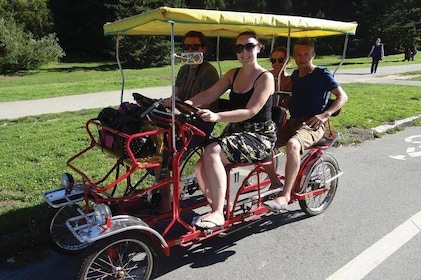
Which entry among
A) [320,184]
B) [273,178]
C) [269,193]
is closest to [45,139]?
[273,178]

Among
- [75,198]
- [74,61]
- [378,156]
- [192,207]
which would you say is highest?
[75,198]

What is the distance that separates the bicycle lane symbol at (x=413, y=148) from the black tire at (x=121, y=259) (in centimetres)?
466

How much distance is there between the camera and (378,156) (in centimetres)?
639

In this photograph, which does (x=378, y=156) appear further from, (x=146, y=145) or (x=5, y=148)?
(x=5, y=148)

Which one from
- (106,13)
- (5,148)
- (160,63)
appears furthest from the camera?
(106,13)

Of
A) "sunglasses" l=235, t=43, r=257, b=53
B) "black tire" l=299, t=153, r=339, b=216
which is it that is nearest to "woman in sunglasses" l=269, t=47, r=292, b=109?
"black tire" l=299, t=153, r=339, b=216

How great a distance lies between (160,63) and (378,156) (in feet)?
76.1

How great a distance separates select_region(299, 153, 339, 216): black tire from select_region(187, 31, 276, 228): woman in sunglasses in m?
0.83

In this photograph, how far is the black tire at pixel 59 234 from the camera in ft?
11.4

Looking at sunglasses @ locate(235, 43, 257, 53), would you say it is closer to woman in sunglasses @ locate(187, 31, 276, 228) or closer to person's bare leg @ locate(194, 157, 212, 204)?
woman in sunglasses @ locate(187, 31, 276, 228)

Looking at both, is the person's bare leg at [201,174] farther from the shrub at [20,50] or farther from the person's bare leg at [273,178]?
the shrub at [20,50]

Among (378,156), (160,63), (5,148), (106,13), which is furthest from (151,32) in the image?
(106,13)

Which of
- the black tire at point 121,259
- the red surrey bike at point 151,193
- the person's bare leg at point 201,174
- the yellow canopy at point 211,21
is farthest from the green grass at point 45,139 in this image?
the yellow canopy at point 211,21

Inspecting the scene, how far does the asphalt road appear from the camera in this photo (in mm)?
3299
